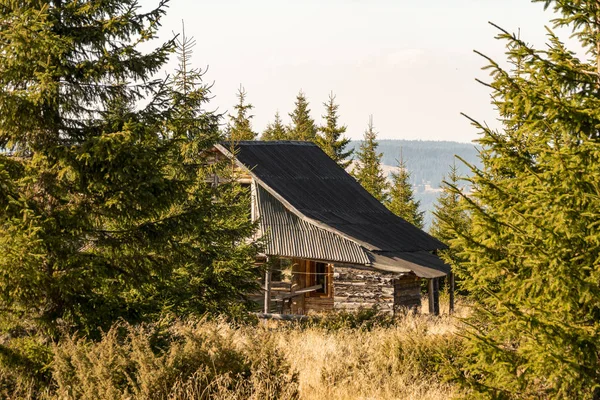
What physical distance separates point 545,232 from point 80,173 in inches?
249

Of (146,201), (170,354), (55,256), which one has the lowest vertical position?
(170,354)

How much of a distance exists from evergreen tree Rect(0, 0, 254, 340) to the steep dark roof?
14340 millimetres

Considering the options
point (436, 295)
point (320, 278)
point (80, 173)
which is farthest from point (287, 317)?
point (436, 295)

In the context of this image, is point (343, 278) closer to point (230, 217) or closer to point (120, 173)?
point (230, 217)

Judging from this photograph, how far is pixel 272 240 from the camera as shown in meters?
26.0

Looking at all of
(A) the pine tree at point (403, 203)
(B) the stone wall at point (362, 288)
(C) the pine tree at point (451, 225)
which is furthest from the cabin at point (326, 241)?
(A) the pine tree at point (403, 203)

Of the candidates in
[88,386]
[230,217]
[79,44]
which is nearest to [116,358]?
[88,386]

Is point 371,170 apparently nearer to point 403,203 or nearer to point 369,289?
point 403,203

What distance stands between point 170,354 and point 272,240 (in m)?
17.5

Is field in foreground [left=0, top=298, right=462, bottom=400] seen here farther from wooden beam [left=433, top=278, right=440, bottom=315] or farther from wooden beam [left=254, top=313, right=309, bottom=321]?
wooden beam [left=433, top=278, right=440, bottom=315]

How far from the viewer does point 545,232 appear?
6375 mm

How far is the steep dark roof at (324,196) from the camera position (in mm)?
26688

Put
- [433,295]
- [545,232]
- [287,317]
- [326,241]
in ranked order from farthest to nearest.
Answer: [433,295] < [326,241] < [287,317] < [545,232]

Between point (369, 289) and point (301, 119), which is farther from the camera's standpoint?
point (301, 119)
